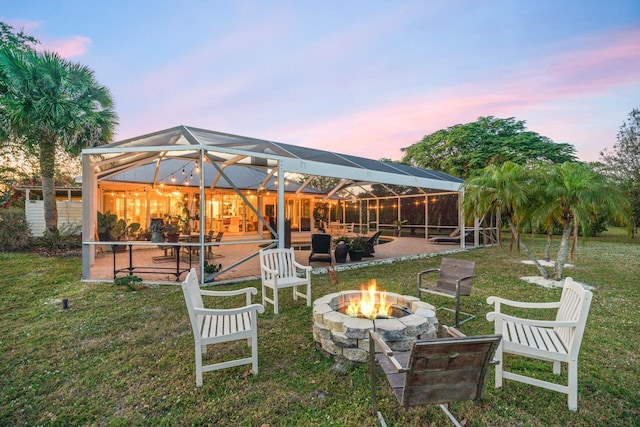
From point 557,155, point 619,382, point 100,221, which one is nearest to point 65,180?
point 100,221

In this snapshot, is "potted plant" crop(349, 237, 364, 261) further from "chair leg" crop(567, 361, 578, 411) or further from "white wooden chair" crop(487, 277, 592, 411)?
"chair leg" crop(567, 361, 578, 411)

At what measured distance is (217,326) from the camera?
293 cm

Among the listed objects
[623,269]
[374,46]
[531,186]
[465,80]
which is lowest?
[623,269]

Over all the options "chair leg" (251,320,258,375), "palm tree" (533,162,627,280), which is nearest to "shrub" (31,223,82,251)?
"chair leg" (251,320,258,375)

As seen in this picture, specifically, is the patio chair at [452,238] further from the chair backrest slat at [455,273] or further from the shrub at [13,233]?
the shrub at [13,233]

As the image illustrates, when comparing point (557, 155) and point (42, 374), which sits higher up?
point (557, 155)

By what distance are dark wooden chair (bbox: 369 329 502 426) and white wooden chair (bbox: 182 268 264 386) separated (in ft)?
4.72

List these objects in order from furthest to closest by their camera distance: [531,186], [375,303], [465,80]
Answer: [465,80] → [531,186] → [375,303]

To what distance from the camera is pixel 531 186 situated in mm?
6375

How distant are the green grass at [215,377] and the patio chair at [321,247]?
2707 mm

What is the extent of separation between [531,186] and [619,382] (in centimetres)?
470

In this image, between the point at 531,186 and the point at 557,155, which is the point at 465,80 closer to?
the point at 531,186

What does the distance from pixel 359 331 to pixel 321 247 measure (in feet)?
16.3

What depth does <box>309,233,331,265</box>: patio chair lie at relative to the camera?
7.72 m
